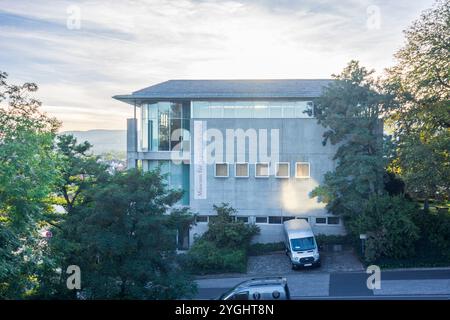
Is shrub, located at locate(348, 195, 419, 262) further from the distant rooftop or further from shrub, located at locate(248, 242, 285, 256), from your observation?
the distant rooftop

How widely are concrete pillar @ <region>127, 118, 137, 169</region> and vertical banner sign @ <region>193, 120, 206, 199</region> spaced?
4.39m

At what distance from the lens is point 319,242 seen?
2620cm

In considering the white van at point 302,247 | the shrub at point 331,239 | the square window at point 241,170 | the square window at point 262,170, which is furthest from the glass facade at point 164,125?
the shrub at point 331,239

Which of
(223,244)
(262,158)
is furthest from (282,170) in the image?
(223,244)

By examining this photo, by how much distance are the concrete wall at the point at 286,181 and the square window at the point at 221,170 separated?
0.97 ft

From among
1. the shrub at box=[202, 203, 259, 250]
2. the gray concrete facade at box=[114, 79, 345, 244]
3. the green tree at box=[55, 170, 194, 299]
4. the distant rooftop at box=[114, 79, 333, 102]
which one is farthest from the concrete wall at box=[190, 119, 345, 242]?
the green tree at box=[55, 170, 194, 299]

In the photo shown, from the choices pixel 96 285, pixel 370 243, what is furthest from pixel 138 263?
pixel 370 243

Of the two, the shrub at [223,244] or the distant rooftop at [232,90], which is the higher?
the distant rooftop at [232,90]

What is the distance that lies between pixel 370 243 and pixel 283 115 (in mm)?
9744

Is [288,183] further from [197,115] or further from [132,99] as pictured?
[132,99]

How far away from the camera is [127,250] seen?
42.8 ft

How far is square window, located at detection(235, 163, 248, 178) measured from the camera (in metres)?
27.9

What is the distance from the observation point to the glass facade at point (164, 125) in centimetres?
2853

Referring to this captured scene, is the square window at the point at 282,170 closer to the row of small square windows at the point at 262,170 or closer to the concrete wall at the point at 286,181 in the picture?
the row of small square windows at the point at 262,170
